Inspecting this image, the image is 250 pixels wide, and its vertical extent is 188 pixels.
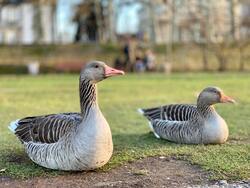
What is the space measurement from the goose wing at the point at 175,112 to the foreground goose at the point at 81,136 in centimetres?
216

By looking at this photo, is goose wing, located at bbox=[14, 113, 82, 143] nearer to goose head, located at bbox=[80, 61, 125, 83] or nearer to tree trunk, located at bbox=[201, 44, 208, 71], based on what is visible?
goose head, located at bbox=[80, 61, 125, 83]

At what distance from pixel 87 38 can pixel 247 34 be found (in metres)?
24.2

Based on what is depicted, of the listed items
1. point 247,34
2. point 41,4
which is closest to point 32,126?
point 247,34

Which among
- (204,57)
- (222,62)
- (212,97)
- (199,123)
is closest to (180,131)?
(199,123)

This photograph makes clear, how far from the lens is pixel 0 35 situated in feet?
249

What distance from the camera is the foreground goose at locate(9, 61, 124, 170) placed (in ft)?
20.6

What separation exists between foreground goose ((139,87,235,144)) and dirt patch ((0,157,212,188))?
121 centimetres

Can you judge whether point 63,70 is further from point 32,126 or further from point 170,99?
point 32,126

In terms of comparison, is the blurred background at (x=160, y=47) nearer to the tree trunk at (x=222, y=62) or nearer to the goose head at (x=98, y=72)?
the tree trunk at (x=222, y=62)

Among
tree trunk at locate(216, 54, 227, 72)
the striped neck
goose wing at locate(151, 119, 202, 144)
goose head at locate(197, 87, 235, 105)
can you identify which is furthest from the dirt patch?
tree trunk at locate(216, 54, 227, 72)

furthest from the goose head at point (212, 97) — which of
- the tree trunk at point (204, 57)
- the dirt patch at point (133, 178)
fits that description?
the tree trunk at point (204, 57)

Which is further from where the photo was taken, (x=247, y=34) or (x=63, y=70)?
(x=247, y=34)

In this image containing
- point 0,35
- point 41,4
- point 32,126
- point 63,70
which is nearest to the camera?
point 32,126

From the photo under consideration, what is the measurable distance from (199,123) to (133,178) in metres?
2.14
